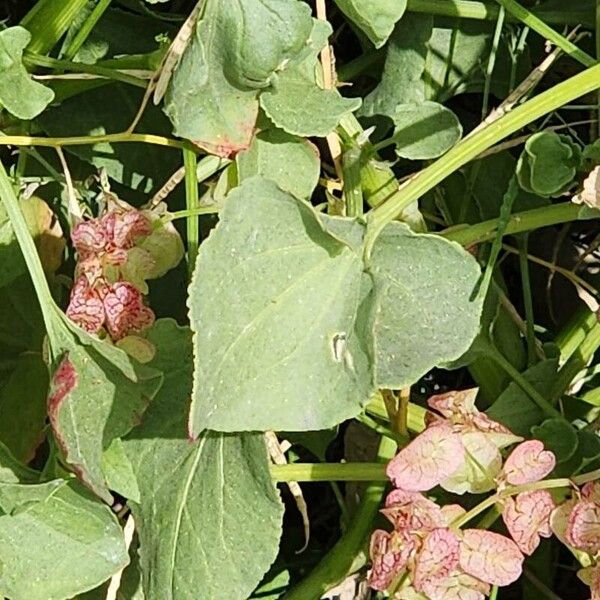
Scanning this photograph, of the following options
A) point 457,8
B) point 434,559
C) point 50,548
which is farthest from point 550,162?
point 50,548

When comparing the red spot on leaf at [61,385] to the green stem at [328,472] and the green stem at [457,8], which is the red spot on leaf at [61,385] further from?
the green stem at [457,8]

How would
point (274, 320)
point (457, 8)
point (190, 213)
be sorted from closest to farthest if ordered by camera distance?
point (274, 320) < point (190, 213) < point (457, 8)

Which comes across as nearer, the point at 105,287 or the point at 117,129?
the point at 105,287

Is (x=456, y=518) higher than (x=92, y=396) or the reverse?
the reverse

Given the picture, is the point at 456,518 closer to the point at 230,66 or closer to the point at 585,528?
the point at 585,528

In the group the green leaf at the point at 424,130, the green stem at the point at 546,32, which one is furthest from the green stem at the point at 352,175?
the green stem at the point at 546,32

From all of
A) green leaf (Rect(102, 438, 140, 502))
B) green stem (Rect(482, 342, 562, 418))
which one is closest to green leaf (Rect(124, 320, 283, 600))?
green leaf (Rect(102, 438, 140, 502))

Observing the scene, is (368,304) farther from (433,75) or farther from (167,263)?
(433,75)
